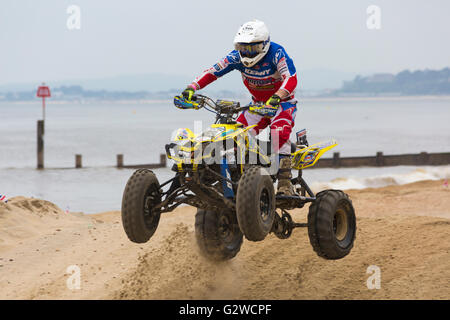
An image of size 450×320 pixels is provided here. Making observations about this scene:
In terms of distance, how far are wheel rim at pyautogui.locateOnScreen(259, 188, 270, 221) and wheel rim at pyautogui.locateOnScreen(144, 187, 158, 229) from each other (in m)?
1.24

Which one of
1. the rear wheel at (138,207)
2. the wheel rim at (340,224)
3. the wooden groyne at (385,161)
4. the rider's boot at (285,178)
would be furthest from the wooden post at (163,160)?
the rear wheel at (138,207)

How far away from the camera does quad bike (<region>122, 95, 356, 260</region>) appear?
736 centimetres

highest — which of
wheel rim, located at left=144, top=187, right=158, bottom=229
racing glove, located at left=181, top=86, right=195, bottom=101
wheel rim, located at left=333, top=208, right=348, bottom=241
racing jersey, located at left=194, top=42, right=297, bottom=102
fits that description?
racing jersey, located at left=194, top=42, right=297, bottom=102

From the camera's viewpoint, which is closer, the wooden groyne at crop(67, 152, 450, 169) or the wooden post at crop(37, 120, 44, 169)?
the wooden groyne at crop(67, 152, 450, 169)

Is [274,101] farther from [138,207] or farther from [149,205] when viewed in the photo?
[138,207]

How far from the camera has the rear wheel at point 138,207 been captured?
7684 mm

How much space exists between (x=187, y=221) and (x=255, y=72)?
22.8 ft

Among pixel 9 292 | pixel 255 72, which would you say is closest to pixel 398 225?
pixel 255 72

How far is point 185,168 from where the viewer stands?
7535 mm

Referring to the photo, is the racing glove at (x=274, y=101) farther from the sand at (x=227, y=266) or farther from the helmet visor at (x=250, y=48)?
the sand at (x=227, y=266)

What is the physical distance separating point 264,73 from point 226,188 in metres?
1.71

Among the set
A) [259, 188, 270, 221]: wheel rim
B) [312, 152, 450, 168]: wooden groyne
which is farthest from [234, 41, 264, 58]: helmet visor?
[312, 152, 450, 168]: wooden groyne

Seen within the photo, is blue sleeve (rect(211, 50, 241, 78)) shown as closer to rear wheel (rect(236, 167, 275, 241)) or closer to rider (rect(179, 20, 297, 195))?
rider (rect(179, 20, 297, 195))

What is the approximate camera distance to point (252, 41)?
8.16 metres
